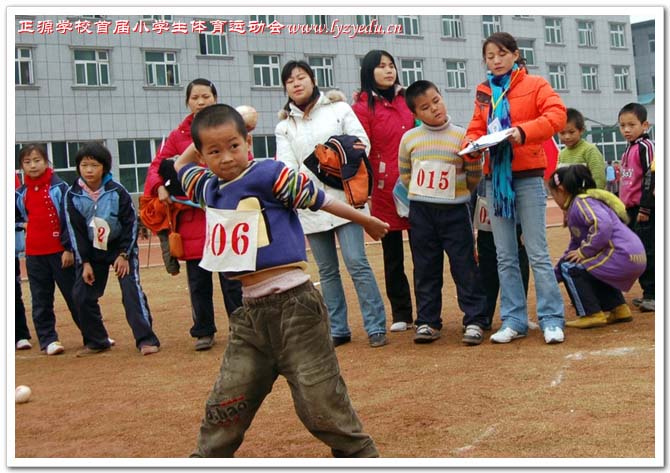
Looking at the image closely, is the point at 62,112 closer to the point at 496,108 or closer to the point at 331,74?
the point at 331,74

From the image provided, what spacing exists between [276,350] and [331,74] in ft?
30.8

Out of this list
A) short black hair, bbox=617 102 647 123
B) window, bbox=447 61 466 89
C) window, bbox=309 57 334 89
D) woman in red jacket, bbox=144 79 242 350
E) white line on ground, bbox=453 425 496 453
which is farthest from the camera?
window, bbox=309 57 334 89

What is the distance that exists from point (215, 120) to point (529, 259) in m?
2.90

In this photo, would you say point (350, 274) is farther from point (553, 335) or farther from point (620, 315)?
point (620, 315)

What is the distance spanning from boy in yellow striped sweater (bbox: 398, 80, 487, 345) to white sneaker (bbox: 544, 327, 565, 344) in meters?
0.43

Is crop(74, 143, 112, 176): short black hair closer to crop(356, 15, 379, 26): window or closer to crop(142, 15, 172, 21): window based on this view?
crop(142, 15, 172, 21): window

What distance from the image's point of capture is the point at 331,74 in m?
12.9

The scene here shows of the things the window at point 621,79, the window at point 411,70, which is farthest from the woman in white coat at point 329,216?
the window at point 621,79

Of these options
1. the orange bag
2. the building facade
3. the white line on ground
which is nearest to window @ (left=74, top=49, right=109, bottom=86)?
the building facade

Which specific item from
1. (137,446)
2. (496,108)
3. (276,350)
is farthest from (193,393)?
(496,108)

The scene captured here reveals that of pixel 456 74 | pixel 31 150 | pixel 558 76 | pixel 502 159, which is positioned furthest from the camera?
pixel 558 76

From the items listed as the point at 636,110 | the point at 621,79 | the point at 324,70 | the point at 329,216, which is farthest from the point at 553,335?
the point at 324,70

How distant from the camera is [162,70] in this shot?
14781 mm

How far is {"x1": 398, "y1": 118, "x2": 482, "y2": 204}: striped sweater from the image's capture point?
6.24 metres
